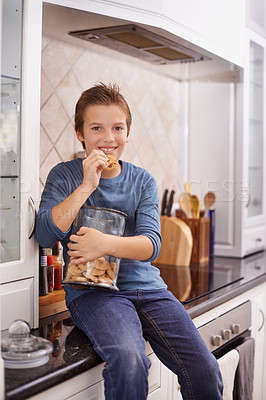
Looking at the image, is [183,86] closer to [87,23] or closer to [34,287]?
[87,23]

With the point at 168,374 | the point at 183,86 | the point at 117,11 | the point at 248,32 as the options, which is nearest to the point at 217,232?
the point at 183,86

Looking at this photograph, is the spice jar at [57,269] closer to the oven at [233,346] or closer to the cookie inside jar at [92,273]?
the cookie inside jar at [92,273]

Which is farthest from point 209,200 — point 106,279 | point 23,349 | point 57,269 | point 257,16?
point 23,349

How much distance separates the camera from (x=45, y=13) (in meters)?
1.60

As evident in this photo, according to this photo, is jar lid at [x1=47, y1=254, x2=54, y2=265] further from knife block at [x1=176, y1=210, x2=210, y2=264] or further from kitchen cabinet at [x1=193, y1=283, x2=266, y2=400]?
knife block at [x1=176, y1=210, x2=210, y2=264]

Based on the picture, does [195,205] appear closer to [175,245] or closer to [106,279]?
[175,245]

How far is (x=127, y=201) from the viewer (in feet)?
4.73

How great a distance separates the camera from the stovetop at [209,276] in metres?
1.78

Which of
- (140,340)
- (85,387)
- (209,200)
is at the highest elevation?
(209,200)

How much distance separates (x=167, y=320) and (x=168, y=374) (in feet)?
0.93

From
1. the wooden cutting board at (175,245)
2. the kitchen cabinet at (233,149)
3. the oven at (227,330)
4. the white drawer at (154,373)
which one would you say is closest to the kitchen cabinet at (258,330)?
the oven at (227,330)

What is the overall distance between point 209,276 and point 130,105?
0.85 meters

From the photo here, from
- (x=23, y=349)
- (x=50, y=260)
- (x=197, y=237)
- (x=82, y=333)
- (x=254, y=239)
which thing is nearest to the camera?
(x=23, y=349)

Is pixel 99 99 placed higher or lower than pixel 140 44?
lower
